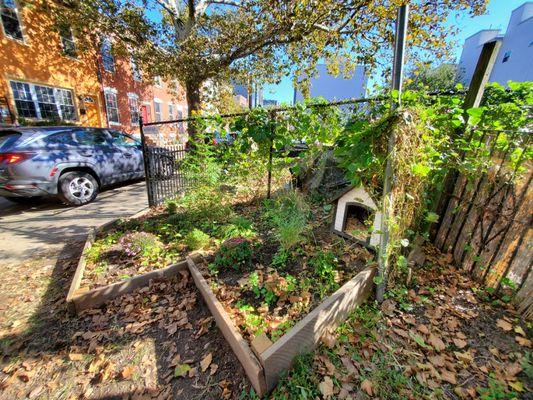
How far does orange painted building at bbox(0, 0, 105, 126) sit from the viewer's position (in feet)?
30.7

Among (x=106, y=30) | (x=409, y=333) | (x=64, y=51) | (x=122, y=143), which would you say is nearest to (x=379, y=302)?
(x=409, y=333)

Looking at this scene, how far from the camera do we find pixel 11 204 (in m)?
5.56

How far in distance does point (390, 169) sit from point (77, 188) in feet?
21.0

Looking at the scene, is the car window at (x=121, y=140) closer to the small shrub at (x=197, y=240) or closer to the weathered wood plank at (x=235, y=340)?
the small shrub at (x=197, y=240)

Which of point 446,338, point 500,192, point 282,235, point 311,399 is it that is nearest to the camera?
point 311,399

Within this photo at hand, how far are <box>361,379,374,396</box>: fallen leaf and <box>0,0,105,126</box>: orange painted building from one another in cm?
1151

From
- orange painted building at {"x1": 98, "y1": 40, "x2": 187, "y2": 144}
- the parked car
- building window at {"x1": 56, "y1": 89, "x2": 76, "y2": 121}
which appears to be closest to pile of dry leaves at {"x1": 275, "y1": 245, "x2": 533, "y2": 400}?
the parked car

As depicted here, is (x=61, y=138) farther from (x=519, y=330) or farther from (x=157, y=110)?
(x=157, y=110)

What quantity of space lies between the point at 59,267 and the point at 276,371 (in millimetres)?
3266

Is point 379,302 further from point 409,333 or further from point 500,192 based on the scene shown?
point 500,192

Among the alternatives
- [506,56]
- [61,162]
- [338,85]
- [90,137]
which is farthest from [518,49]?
[61,162]

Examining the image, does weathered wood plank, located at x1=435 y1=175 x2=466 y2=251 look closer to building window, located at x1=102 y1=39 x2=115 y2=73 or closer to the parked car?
the parked car

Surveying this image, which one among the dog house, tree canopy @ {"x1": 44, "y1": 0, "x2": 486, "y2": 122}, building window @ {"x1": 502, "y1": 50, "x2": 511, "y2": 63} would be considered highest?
building window @ {"x1": 502, "y1": 50, "x2": 511, "y2": 63}

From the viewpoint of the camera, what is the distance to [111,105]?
1374 centimetres
